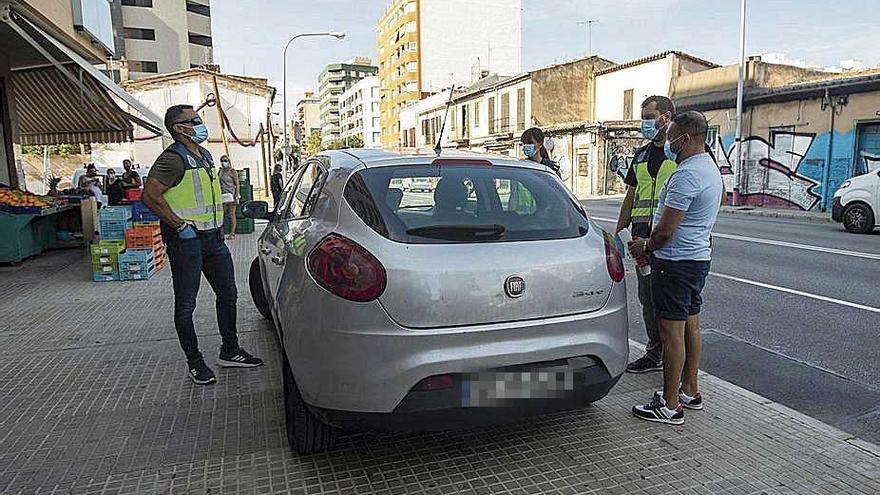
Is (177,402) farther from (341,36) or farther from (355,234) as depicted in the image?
(341,36)

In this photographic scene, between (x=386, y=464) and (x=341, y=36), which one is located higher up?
(x=341, y=36)

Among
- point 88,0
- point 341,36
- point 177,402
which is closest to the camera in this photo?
point 177,402

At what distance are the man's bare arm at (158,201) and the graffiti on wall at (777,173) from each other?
2168 cm

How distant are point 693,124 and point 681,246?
0.70 meters

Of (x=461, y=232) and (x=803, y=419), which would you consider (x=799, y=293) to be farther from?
(x=461, y=232)

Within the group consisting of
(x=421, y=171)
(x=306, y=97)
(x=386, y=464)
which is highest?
(x=306, y=97)

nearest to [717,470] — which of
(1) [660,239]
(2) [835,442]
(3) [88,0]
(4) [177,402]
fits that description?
(2) [835,442]

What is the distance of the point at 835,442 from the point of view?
10.7 ft

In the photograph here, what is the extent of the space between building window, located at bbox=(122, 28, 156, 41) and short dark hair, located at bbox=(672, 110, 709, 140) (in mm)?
48831

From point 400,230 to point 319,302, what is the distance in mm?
511

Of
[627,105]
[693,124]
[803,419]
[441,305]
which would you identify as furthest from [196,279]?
[627,105]

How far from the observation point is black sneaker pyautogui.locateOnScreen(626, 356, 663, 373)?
443 cm

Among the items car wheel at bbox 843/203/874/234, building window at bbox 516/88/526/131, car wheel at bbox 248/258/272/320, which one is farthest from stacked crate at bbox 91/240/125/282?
building window at bbox 516/88/526/131

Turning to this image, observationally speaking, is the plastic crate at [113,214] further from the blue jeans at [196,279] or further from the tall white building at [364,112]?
the tall white building at [364,112]
